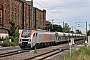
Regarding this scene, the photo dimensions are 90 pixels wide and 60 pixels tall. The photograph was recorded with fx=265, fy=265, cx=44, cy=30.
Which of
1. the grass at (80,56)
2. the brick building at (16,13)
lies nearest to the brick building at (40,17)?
the brick building at (16,13)

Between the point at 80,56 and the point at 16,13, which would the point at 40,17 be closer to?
the point at 16,13

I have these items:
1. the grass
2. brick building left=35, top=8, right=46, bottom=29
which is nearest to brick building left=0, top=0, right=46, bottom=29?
brick building left=35, top=8, right=46, bottom=29

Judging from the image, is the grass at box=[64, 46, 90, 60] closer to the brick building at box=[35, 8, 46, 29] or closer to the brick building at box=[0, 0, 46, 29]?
the brick building at box=[0, 0, 46, 29]

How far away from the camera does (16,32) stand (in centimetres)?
7725

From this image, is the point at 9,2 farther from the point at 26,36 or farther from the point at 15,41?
the point at 26,36

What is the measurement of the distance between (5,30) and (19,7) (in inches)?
917

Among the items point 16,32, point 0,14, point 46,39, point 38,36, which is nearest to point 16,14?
point 0,14

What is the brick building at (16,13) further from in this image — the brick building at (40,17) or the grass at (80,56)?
the grass at (80,56)

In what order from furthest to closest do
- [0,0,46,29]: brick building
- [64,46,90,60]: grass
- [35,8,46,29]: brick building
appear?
1. [35,8,46,29]: brick building
2. [0,0,46,29]: brick building
3. [64,46,90,60]: grass

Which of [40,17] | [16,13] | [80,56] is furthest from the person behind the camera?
[40,17]

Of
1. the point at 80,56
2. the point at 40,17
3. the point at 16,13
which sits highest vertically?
the point at 16,13

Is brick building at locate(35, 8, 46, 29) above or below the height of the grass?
above

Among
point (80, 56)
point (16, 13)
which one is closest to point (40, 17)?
point (16, 13)

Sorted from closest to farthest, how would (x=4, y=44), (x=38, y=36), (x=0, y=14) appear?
(x=38, y=36) < (x=4, y=44) < (x=0, y=14)
